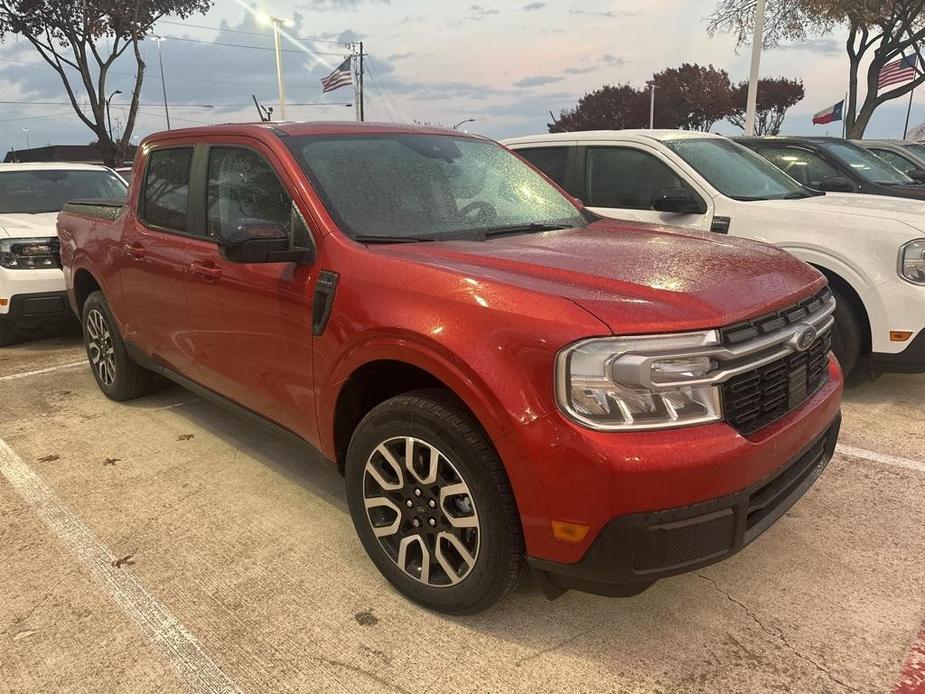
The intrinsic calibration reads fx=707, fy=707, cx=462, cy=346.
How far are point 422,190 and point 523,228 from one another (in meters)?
0.49

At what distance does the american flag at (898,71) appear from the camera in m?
20.4

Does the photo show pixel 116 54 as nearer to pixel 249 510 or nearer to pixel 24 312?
pixel 24 312

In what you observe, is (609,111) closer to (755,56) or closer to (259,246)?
(755,56)

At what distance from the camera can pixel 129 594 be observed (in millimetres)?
2744

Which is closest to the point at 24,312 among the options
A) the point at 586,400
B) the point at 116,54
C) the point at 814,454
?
the point at 586,400

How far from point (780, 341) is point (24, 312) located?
626 centimetres

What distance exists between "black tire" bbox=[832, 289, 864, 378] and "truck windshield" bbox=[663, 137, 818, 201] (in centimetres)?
109

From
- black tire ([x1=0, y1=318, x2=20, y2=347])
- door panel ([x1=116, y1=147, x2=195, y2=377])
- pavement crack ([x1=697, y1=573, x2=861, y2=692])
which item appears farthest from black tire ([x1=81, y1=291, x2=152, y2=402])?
pavement crack ([x1=697, y1=573, x2=861, y2=692])

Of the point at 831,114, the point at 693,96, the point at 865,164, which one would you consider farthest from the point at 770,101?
the point at 865,164

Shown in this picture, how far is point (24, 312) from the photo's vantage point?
20.4 ft

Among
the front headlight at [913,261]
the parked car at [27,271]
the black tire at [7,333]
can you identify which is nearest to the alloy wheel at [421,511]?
the front headlight at [913,261]

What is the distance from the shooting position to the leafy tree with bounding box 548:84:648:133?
53.6 meters

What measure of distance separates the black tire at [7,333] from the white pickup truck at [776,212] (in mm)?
5131

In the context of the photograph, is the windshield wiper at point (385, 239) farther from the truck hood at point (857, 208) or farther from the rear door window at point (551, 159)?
the rear door window at point (551, 159)
